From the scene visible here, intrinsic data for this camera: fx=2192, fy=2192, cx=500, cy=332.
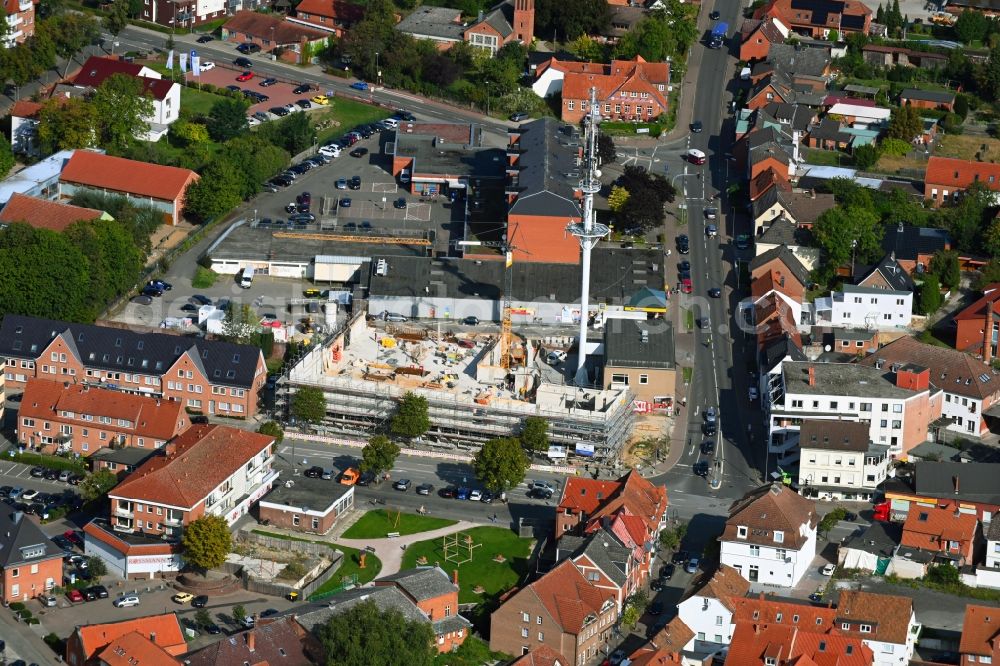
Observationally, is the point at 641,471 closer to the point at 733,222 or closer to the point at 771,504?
the point at 771,504

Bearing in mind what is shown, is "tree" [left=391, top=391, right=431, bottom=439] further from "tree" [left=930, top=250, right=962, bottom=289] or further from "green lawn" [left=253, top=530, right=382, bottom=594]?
"tree" [left=930, top=250, right=962, bottom=289]

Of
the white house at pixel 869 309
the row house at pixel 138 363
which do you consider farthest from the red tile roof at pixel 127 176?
the white house at pixel 869 309

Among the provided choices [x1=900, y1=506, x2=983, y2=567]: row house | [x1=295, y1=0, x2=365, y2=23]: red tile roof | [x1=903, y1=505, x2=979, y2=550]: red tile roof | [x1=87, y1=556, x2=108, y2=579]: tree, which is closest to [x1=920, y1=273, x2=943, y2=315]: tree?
[x1=903, y1=505, x2=979, y2=550]: red tile roof

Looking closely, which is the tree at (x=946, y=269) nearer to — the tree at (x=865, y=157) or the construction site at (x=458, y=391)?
the tree at (x=865, y=157)

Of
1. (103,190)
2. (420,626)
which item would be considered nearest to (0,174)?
(103,190)

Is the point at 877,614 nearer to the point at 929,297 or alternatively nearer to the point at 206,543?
the point at 206,543
